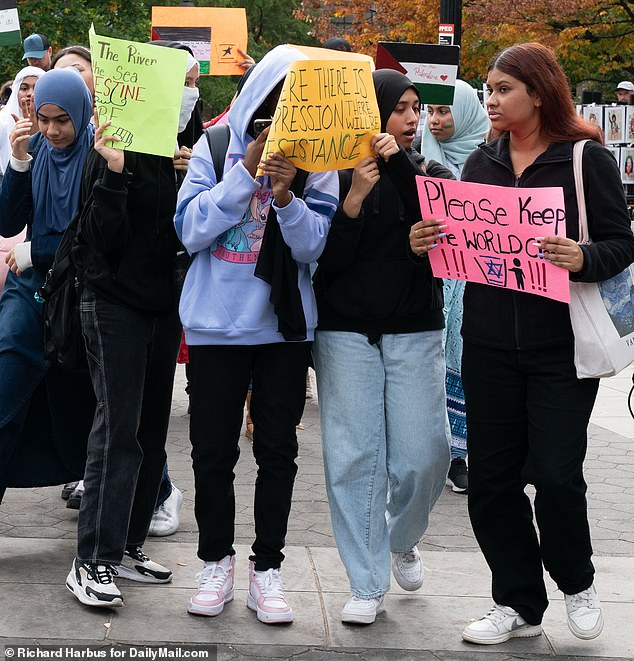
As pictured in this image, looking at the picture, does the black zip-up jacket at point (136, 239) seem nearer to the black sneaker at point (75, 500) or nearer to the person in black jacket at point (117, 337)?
the person in black jacket at point (117, 337)

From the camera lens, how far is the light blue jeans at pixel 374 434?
4.43 metres

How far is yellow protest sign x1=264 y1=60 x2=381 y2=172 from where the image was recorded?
400 centimetres

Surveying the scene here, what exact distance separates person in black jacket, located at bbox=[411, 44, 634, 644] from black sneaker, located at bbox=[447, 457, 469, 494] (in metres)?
2.14

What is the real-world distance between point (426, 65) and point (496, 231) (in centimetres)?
325

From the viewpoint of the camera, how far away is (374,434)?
14.6 ft

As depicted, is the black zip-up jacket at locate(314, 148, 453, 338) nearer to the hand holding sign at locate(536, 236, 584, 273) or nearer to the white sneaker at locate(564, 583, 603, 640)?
the hand holding sign at locate(536, 236, 584, 273)

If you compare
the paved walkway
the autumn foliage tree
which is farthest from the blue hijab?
the autumn foliage tree

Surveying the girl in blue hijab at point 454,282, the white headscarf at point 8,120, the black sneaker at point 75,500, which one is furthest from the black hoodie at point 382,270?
the white headscarf at point 8,120

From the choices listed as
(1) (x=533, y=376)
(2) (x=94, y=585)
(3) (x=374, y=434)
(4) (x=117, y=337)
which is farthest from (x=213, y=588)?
(1) (x=533, y=376)

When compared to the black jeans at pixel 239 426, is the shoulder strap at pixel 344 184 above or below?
above

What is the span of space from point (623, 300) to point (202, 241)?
4.76ft

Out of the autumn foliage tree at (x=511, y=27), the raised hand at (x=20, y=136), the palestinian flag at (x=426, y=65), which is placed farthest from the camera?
the autumn foliage tree at (x=511, y=27)

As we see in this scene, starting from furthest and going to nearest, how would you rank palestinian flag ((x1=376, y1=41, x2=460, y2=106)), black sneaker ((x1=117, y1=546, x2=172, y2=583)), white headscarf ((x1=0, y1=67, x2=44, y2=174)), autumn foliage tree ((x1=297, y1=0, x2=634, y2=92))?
autumn foliage tree ((x1=297, y1=0, x2=634, y2=92))
white headscarf ((x1=0, y1=67, x2=44, y2=174))
palestinian flag ((x1=376, y1=41, x2=460, y2=106))
black sneaker ((x1=117, y1=546, x2=172, y2=583))

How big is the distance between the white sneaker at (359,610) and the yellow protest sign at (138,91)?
1.74 metres
